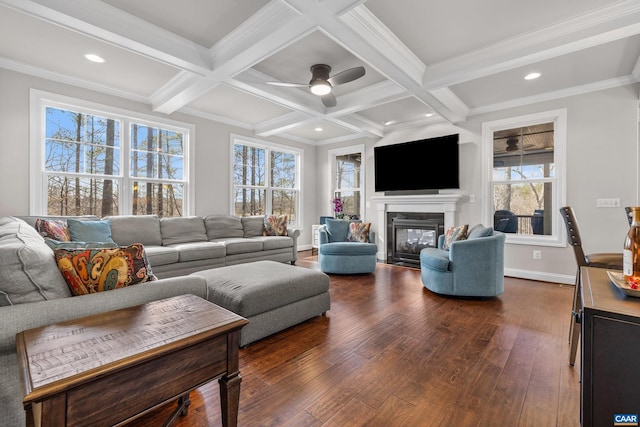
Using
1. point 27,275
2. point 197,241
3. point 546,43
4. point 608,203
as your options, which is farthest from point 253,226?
point 608,203

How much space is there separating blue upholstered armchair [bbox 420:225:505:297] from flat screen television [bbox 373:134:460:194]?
1.84 meters

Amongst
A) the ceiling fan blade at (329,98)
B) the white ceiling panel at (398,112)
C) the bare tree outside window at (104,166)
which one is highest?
the white ceiling panel at (398,112)

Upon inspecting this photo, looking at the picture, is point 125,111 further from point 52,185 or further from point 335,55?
point 335,55

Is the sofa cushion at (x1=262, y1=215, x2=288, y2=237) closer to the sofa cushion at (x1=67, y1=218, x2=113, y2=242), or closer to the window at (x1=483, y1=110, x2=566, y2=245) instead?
the sofa cushion at (x1=67, y1=218, x2=113, y2=242)

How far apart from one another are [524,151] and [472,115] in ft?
3.28

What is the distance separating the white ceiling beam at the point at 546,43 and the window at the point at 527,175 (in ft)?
5.74

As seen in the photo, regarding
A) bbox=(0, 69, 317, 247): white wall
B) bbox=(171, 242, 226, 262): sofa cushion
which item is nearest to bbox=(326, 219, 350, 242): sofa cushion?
bbox=(171, 242, 226, 262): sofa cushion

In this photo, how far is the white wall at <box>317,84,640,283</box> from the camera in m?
3.60

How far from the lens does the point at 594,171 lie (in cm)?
382

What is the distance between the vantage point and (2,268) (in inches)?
46.2

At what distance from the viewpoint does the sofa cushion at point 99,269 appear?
140 centimetres

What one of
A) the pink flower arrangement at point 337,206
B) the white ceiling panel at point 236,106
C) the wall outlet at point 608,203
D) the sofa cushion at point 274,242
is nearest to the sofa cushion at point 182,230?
the sofa cushion at point 274,242

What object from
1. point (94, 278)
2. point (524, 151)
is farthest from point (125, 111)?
point (524, 151)

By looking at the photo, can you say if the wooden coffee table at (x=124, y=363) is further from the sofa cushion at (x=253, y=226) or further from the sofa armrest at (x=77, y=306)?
the sofa cushion at (x=253, y=226)
